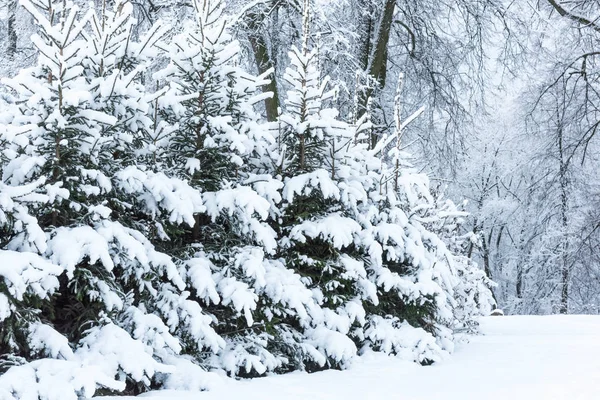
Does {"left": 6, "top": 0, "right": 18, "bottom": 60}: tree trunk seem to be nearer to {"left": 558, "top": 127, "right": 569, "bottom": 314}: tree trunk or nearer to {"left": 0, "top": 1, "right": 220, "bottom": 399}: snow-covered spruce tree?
{"left": 0, "top": 1, "right": 220, "bottom": 399}: snow-covered spruce tree

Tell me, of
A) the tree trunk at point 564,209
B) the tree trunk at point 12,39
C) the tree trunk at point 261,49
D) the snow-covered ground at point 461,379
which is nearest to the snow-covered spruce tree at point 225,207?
the snow-covered ground at point 461,379

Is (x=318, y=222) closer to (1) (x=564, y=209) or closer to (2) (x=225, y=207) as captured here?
(2) (x=225, y=207)

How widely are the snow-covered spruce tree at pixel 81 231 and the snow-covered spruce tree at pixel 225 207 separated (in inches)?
11.0

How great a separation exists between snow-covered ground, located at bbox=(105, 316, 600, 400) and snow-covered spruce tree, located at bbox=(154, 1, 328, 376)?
0.37m

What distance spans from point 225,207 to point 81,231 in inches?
42.5

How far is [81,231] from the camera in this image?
348 cm

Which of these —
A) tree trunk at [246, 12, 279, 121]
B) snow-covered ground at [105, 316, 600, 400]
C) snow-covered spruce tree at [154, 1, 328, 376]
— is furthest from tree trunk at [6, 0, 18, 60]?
snow-covered ground at [105, 316, 600, 400]

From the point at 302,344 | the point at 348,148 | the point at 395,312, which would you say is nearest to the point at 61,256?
the point at 302,344

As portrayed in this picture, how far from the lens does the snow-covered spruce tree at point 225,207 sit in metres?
4.20

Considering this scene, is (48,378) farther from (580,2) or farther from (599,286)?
(599,286)

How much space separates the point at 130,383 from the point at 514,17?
433 inches

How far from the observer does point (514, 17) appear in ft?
39.8

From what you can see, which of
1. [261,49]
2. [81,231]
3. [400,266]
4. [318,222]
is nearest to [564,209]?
[261,49]

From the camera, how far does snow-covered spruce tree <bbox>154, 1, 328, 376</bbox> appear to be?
4203mm
